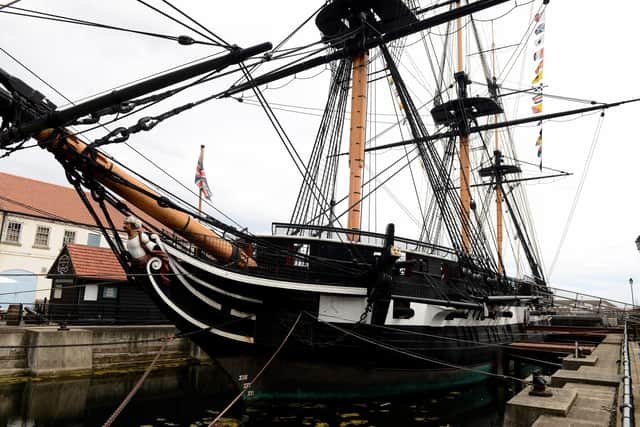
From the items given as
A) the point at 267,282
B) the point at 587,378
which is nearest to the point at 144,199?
the point at 267,282

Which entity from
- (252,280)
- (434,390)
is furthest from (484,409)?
(252,280)

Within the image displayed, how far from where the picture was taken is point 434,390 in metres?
11.5

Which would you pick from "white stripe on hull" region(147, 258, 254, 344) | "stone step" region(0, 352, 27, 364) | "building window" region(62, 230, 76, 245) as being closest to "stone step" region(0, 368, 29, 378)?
"stone step" region(0, 352, 27, 364)

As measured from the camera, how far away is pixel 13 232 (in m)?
24.8

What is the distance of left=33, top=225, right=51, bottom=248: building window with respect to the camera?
25781mm

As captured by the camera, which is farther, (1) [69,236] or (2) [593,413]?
(1) [69,236]

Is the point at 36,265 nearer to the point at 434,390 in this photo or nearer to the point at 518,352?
the point at 434,390

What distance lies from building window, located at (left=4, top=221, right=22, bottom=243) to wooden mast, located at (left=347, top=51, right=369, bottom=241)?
22.4 m

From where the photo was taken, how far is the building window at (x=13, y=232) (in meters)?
24.6

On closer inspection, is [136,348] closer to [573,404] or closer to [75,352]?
[75,352]

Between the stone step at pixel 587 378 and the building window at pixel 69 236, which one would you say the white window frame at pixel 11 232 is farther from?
the stone step at pixel 587 378

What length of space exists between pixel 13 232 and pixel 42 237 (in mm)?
1541

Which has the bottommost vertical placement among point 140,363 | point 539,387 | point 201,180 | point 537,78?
point 140,363

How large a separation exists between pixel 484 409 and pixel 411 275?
3.91m
